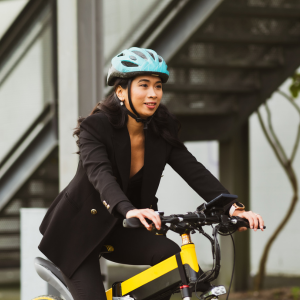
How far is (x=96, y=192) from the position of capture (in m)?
2.56

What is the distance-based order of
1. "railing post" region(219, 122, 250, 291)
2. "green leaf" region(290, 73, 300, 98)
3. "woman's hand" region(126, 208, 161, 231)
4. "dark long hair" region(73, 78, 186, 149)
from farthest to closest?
1. "railing post" region(219, 122, 250, 291)
2. "green leaf" region(290, 73, 300, 98)
3. "dark long hair" region(73, 78, 186, 149)
4. "woman's hand" region(126, 208, 161, 231)

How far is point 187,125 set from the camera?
5.89 meters

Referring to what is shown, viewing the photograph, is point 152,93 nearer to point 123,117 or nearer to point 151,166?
point 123,117

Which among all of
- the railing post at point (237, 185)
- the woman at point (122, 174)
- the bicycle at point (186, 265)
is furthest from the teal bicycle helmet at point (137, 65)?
the railing post at point (237, 185)

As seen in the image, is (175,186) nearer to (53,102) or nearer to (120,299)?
(53,102)

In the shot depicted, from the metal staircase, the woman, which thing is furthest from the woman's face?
the metal staircase

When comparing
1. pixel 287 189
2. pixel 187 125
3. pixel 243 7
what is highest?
pixel 243 7

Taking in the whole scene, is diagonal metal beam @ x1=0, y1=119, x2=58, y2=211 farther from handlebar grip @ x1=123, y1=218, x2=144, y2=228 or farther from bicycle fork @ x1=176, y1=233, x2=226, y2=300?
handlebar grip @ x1=123, y1=218, x2=144, y2=228

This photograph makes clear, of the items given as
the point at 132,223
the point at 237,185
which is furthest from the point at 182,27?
→ the point at 132,223

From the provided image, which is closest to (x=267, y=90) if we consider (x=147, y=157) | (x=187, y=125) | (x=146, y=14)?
(x=187, y=125)

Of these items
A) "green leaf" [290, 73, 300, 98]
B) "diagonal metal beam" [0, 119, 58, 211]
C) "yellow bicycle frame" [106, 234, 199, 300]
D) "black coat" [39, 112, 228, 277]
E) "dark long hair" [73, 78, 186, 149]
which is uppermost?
"green leaf" [290, 73, 300, 98]

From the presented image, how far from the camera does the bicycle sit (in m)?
2.09

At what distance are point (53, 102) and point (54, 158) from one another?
2.23 feet

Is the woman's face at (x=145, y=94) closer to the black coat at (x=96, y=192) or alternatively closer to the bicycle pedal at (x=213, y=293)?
the black coat at (x=96, y=192)
